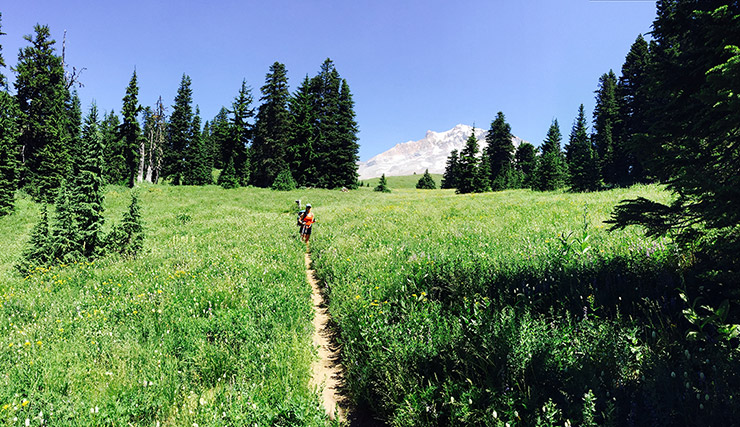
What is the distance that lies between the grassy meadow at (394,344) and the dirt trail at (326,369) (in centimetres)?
28

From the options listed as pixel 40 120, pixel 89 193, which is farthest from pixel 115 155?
pixel 89 193

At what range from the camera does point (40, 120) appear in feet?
118

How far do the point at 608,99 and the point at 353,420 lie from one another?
63.3 metres

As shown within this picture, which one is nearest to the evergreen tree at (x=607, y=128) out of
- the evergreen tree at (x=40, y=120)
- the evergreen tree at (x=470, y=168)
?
the evergreen tree at (x=470, y=168)

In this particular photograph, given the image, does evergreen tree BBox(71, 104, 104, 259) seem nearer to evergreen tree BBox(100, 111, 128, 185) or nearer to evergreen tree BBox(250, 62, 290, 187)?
evergreen tree BBox(250, 62, 290, 187)

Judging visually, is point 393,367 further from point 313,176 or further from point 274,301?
point 313,176

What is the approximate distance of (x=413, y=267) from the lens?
679 cm

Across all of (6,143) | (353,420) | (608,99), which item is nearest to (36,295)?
(353,420)

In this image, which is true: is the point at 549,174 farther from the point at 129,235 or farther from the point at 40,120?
the point at 40,120

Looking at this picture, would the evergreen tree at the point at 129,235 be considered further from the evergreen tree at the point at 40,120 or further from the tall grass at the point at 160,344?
the evergreen tree at the point at 40,120

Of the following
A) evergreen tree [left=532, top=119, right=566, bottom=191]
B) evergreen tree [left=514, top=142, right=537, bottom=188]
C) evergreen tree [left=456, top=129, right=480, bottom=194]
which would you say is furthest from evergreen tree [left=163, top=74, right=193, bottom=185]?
evergreen tree [left=514, top=142, right=537, bottom=188]

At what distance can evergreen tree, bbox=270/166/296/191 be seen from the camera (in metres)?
45.0

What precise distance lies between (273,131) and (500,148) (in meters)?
54.9

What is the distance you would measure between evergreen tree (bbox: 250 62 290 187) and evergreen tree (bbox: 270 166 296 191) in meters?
3.30
